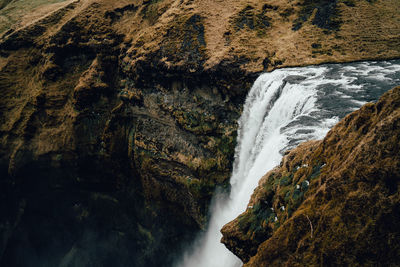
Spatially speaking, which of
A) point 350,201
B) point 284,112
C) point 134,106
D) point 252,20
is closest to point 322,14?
point 252,20

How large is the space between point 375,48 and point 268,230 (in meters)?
18.9

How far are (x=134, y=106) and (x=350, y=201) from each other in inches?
988

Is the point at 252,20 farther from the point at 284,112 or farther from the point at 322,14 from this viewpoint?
the point at 284,112

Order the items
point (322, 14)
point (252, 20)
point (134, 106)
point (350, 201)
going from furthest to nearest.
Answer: point (134, 106), point (252, 20), point (322, 14), point (350, 201)

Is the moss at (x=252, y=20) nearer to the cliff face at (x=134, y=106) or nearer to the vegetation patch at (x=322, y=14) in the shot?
the cliff face at (x=134, y=106)

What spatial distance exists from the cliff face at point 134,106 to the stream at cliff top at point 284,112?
1584mm

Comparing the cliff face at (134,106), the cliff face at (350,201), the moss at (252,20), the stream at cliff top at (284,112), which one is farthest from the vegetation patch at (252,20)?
the cliff face at (350,201)

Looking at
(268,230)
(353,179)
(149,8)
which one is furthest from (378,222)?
(149,8)

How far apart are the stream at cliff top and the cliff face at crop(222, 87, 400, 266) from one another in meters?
5.03

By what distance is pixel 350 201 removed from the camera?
420 centimetres

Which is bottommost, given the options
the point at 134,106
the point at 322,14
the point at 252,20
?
the point at 134,106

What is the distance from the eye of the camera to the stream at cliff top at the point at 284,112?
1170 cm

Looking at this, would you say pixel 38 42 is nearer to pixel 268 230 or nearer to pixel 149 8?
pixel 149 8

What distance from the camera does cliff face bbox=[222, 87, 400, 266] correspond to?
3.82 meters
